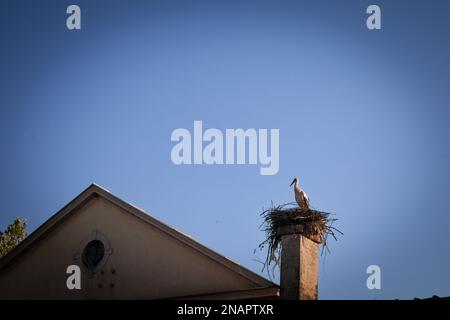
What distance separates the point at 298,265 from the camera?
749 inches

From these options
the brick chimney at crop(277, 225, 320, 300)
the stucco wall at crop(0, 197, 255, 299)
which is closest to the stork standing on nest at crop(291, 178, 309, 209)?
the brick chimney at crop(277, 225, 320, 300)

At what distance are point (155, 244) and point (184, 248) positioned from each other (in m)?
0.98

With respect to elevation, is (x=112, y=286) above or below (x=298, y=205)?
below

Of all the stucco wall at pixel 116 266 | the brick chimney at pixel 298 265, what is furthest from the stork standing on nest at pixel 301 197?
the stucco wall at pixel 116 266

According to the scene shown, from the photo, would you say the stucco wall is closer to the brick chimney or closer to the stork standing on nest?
the brick chimney

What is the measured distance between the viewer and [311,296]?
19141 mm

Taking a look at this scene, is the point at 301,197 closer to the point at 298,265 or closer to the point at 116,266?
the point at 298,265

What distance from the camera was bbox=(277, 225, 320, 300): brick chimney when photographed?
741 inches

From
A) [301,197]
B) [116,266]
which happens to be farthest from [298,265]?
[116,266]
